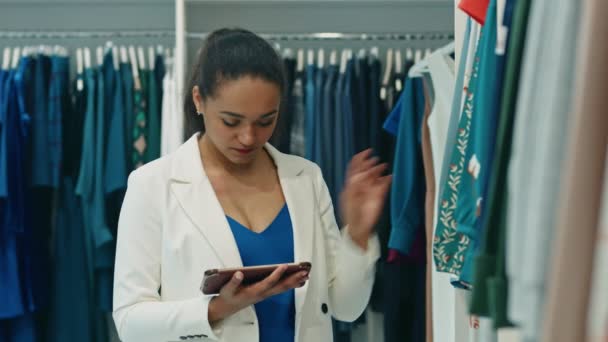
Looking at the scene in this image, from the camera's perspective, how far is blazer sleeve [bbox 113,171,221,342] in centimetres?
175

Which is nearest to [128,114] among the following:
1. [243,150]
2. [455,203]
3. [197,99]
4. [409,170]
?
[409,170]

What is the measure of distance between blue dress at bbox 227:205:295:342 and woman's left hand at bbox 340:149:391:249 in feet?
0.49

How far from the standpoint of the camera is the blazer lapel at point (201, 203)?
5.91ft

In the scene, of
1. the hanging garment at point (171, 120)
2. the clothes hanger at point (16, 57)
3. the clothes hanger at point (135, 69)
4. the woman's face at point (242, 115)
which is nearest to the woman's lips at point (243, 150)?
the woman's face at point (242, 115)

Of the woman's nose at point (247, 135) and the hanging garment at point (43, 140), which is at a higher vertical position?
the woman's nose at point (247, 135)

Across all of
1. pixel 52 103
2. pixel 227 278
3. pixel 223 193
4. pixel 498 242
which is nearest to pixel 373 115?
pixel 52 103

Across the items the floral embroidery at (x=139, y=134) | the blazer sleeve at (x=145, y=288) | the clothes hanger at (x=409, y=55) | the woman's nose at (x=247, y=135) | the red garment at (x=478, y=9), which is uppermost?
the red garment at (x=478, y=9)

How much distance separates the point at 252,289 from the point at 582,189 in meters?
0.98

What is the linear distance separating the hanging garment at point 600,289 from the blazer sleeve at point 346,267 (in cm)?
110

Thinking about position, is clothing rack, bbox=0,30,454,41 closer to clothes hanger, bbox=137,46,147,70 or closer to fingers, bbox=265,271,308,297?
clothes hanger, bbox=137,46,147,70

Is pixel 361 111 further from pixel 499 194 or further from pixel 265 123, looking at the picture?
pixel 499 194

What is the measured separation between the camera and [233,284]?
1.65m

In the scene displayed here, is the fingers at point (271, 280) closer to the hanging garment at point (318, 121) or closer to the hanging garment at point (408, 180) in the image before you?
the hanging garment at point (408, 180)

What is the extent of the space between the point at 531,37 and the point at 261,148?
1.14 meters
